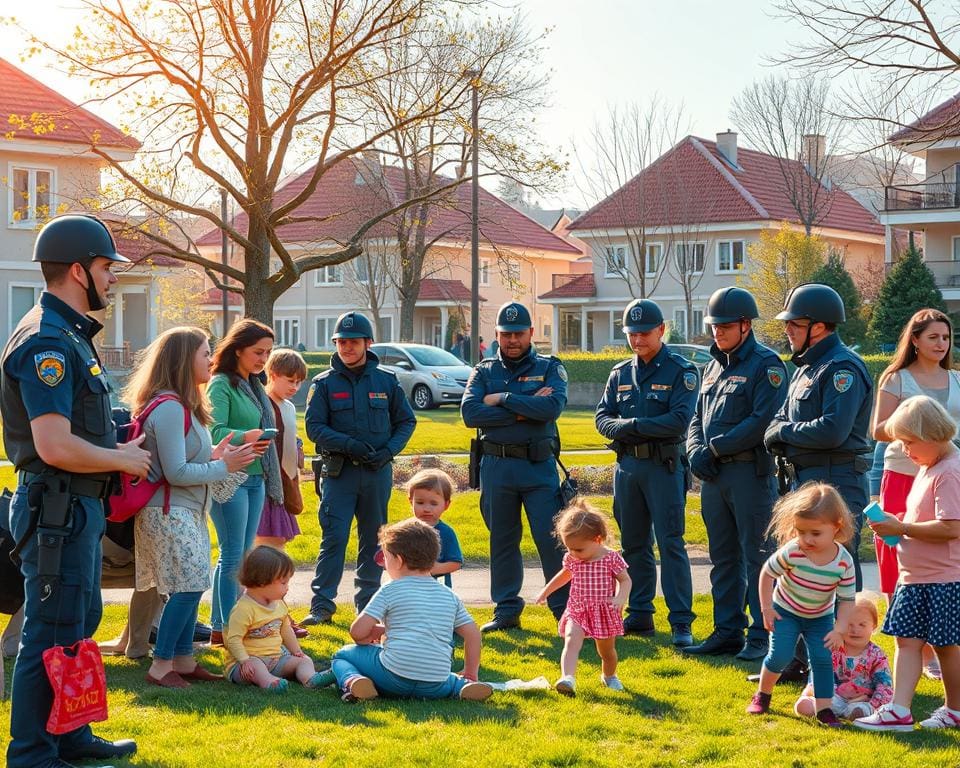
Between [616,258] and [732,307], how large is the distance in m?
40.6

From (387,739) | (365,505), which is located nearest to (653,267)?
(365,505)

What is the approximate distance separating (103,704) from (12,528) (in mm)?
874

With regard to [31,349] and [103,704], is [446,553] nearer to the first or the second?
[103,704]

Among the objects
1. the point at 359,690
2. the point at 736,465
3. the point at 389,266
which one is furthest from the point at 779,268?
the point at 359,690

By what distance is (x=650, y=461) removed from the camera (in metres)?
8.43

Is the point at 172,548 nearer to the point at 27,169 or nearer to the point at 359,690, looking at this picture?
the point at 359,690

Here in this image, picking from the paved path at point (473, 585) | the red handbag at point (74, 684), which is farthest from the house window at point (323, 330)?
the red handbag at point (74, 684)

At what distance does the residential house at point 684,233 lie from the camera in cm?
4538

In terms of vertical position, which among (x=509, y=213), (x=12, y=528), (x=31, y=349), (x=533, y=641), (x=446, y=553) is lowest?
(x=533, y=641)

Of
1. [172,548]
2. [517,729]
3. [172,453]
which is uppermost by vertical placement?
[172,453]

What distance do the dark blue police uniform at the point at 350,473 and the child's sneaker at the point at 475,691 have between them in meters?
2.39

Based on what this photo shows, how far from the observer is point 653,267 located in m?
48.7

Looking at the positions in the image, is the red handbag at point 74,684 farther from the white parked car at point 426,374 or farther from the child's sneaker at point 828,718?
the white parked car at point 426,374

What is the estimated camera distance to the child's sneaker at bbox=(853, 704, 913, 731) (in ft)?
20.0
